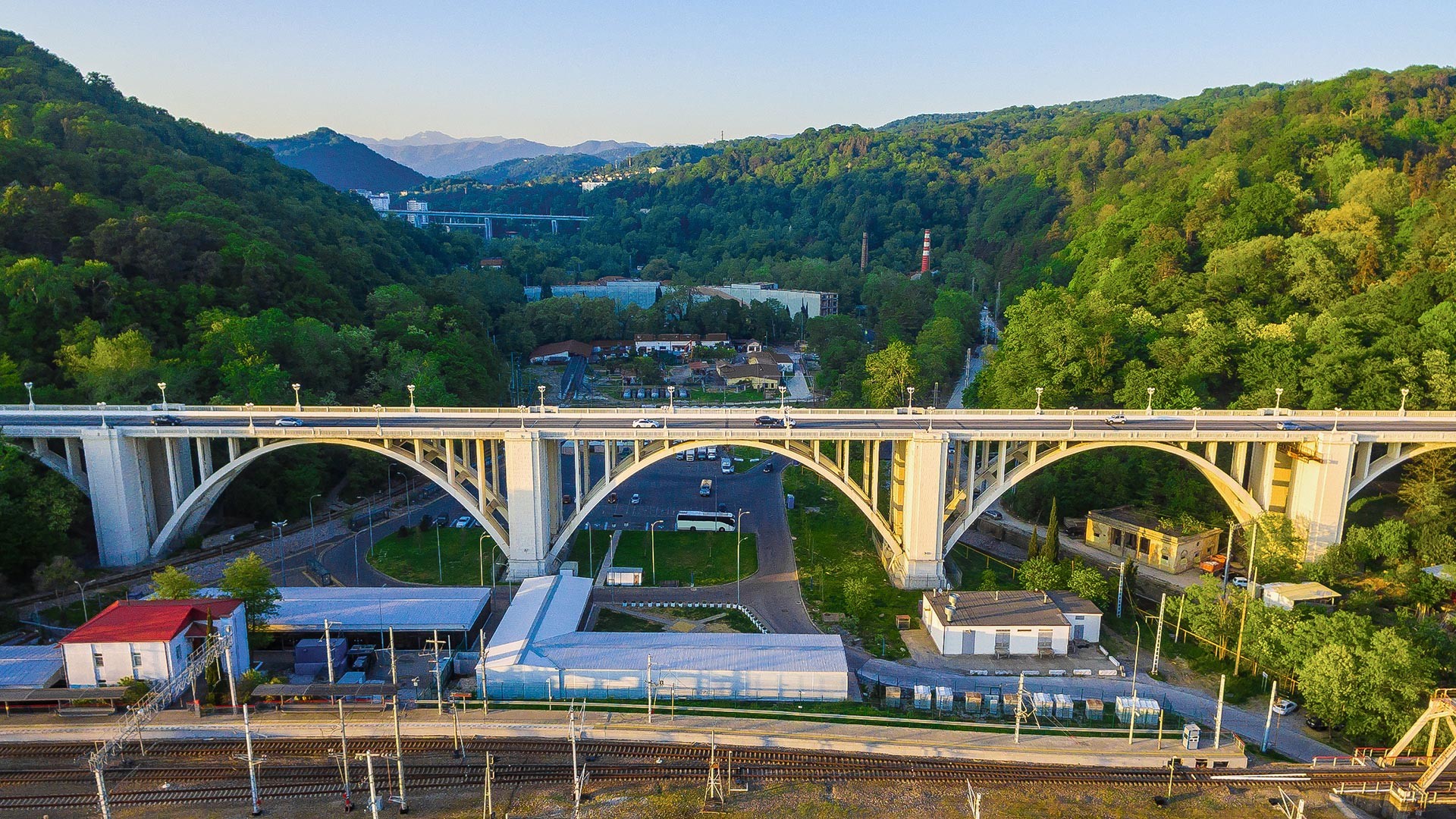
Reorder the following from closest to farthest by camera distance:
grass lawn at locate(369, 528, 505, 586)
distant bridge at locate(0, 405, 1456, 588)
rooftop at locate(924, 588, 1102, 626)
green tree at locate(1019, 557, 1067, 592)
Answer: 1. rooftop at locate(924, 588, 1102, 626)
2. green tree at locate(1019, 557, 1067, 592)
3. distant bridge at locate(0, 405, 1456, 588)
4. grass lawn at locate(369, 528, 505, 586)

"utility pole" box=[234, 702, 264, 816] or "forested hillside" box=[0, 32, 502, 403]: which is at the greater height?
"forested hillside" box=[0, 32, 502, 403]

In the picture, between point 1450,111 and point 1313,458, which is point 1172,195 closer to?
point 1450,111

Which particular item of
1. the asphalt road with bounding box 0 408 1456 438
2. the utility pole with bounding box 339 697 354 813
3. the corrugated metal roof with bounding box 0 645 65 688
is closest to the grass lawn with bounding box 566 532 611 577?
the asphalt road with bounding box 0 408 1456 438

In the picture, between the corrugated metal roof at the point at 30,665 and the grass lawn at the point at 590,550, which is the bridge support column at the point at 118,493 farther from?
the grass lawn at the point at 590,550

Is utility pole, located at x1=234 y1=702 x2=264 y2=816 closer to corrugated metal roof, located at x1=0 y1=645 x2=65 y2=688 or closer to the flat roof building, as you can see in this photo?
corrugated metal roof, located at x1=0 y1=645 x2=65 y2=688

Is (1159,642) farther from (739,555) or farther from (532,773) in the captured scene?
(532,773)

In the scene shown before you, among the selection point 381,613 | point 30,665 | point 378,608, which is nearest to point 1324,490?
point 381,613
